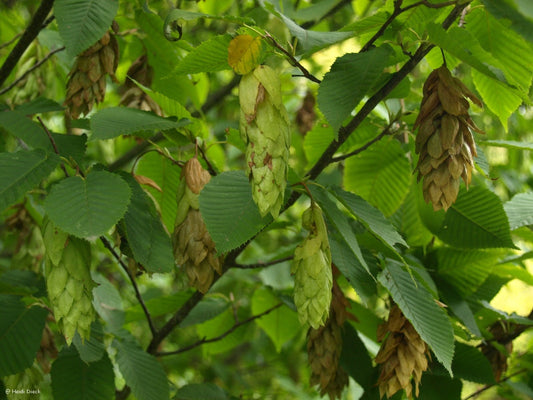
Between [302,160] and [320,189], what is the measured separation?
6.08 ft

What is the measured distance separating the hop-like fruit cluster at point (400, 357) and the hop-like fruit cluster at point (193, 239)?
0.42 metres

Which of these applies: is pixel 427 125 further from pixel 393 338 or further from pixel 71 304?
pixel 71 304

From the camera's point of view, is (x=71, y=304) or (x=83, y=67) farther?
(x=83, y=67)

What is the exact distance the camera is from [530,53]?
1.10 meters

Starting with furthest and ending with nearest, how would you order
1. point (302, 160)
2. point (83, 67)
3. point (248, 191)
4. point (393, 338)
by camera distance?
1. point (302, 160)
2. point (83, 67)
3. point (393, 338)
4. point (248, 191)

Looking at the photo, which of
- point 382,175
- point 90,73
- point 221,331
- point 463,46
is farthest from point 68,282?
point 221,331

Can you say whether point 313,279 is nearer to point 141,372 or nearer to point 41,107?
point 141,372

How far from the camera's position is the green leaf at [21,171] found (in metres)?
0.98

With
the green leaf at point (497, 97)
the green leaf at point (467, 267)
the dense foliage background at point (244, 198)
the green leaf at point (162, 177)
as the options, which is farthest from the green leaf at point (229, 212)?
the green leaf at point (467, 267)

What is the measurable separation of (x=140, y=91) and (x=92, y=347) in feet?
2.24

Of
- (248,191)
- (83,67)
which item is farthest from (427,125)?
(83,67)

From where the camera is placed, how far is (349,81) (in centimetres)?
104

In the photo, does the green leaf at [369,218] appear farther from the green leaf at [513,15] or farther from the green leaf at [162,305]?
the green leaf at [162,305]

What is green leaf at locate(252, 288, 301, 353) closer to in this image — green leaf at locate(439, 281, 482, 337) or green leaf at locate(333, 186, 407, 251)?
green leaf at locate(439, 281, 482, 337)
